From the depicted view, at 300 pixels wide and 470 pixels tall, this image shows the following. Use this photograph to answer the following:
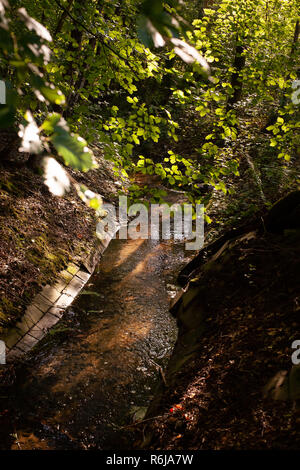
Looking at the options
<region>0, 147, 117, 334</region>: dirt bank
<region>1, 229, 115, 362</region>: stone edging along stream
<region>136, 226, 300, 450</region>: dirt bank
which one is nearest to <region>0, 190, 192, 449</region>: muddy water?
<region>1, 229, 115, 362</region>: stone edging along stream

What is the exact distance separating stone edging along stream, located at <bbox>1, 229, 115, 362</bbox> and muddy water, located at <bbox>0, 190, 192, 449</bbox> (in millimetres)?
170

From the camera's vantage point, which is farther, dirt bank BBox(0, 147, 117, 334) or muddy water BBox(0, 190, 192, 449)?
dirt bank BBox(0, 147, 117, 334)

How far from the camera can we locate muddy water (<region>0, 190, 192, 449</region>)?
4.22m

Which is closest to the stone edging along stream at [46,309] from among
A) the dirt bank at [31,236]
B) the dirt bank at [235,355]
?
the dirt bank at [31,236]

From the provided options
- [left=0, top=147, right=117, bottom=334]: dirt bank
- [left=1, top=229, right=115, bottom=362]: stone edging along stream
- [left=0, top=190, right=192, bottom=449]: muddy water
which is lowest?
[left=0, top=190, right=192, bottom=449]: muddy water

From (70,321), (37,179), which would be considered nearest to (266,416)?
(70,321)

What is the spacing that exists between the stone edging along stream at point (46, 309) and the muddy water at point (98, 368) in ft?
0.56

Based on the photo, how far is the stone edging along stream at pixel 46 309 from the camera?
527cm

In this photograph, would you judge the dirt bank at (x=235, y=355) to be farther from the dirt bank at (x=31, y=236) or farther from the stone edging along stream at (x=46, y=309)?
the dirt bank at (x=31, y=236)

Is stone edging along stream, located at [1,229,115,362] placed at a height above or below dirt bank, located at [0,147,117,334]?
below

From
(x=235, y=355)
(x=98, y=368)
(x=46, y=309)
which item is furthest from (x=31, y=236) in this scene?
(x=235, y=355)

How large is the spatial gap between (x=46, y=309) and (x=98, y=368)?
A: 154 centimetres

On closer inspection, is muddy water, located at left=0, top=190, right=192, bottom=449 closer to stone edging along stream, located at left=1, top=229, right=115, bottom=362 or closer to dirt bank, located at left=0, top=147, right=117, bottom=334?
stone edging along stream, located at left=1, top=229, right=115, bottom=362
